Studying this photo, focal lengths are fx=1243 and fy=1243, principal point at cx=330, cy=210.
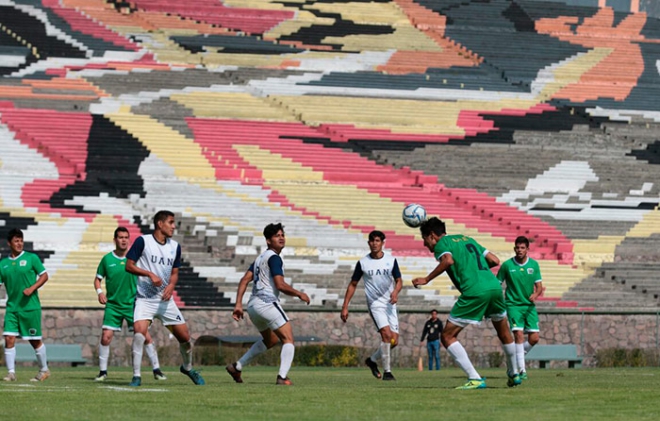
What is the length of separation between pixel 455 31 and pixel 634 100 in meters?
8.44

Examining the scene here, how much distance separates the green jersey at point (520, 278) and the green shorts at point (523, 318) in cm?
9

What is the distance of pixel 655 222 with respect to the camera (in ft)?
123

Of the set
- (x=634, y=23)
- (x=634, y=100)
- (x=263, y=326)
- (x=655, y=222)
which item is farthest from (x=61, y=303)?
(x=634, y=23)

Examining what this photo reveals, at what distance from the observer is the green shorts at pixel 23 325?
51.3 feet

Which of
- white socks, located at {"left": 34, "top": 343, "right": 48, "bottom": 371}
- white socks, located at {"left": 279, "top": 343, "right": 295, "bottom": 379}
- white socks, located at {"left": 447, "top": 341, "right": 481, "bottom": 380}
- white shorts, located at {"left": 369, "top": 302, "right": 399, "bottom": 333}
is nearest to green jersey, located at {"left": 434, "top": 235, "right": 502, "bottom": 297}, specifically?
white socks, located at {"left": 447, "top": 341, "right": 481, "bottom": 380}

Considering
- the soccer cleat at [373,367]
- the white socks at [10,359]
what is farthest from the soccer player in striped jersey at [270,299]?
the white socks at [10,359]

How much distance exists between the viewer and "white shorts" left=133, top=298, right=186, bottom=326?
549 inches

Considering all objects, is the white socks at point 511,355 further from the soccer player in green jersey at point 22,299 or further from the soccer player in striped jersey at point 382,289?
the soccer player in green jersey at point 22,299

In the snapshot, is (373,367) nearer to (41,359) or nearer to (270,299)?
(270,299)

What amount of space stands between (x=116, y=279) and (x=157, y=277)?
3.61 meters

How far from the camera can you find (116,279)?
17109 millimetres

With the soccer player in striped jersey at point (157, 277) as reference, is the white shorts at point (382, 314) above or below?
below

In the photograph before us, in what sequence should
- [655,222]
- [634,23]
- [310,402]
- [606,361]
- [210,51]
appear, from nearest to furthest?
[310,402], [606,361], [655,222], [210,51], [634,23]

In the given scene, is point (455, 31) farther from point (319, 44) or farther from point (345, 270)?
point (345, 270)
